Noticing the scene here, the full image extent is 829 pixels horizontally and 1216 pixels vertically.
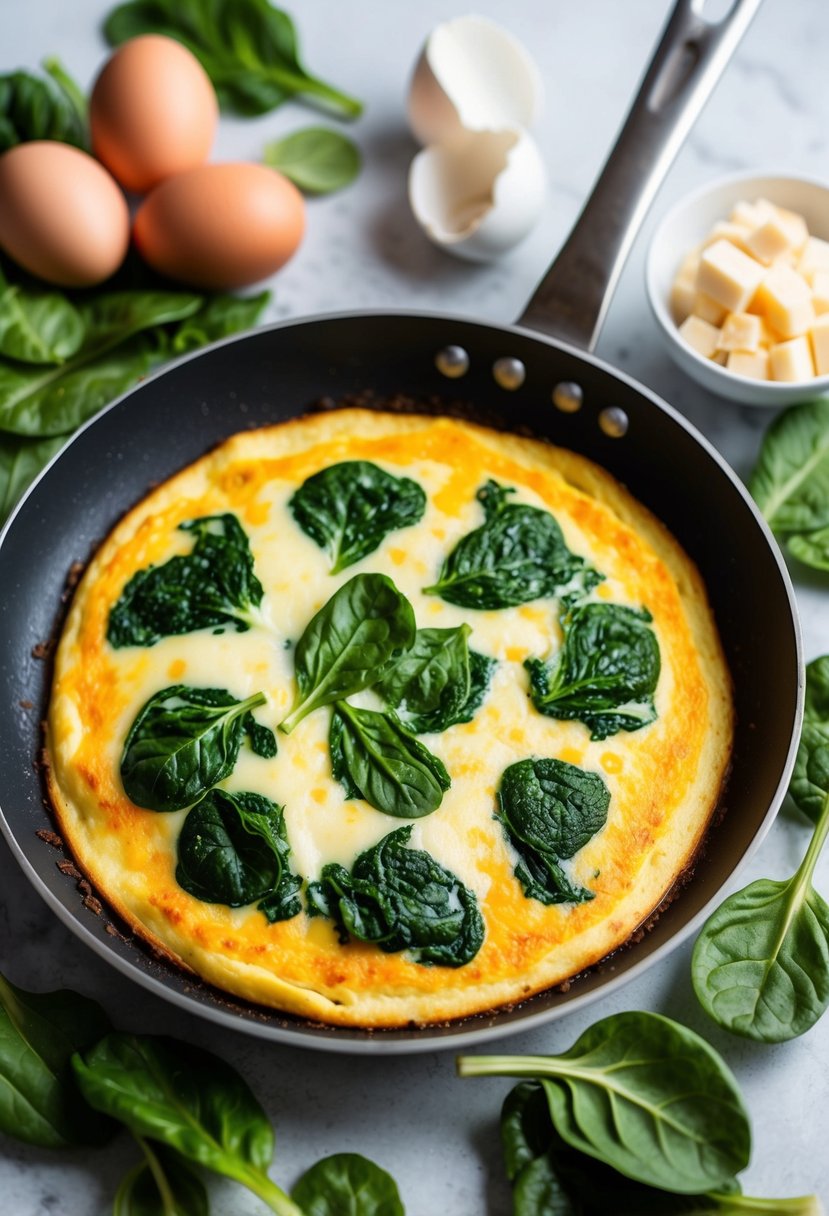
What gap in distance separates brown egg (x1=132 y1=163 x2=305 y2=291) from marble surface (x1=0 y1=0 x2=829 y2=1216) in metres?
0.27

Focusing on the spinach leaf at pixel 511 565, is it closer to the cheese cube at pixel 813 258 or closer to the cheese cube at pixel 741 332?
the cheese cube at pixel 741 332

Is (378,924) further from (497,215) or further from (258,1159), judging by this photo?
(497,215)

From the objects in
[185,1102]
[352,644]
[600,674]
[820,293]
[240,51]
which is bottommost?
[185,1102]

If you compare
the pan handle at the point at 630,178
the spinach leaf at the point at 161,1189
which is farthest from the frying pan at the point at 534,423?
the spinach leaf at the point at 161,1189

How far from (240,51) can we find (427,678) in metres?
2.53

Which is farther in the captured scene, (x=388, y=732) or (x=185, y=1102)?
(x=388, y=732)

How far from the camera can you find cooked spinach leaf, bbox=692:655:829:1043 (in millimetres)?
2918

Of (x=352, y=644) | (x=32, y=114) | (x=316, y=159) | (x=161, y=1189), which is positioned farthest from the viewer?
(x=316, y=159)

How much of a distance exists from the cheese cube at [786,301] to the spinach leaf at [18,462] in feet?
7.14

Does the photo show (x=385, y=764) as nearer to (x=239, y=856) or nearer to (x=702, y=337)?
(x=239, y=856)

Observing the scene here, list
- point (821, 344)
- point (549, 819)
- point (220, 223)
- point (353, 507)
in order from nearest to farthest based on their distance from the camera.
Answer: point (549, 819), point (353, 507), point (821, 344), point (220, 223)

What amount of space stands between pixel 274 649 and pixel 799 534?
1615 mm

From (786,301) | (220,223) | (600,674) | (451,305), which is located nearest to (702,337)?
(786,301)

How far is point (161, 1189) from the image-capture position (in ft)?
9.29
